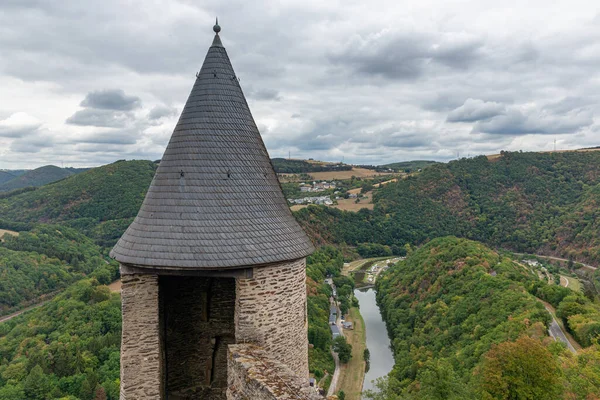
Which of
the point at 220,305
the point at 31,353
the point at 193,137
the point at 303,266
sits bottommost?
the point at 31,353

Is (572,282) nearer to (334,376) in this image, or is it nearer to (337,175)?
(334,376)

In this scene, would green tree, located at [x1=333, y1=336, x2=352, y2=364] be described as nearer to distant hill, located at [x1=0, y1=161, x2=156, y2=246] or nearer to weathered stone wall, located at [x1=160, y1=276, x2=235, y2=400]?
weathered stone wall, located at [x1=160, y1=276, x2=235, y2=400]

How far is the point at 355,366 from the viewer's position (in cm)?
4538

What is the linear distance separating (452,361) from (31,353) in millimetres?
43833

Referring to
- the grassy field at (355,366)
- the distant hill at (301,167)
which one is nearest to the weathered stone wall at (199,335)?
the grassy field at (355,366)

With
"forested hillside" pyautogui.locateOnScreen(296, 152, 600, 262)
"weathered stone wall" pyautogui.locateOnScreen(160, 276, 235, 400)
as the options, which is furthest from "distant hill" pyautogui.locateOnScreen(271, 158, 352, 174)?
"weathered stone wall" pyautogui.locateOnScreen(160, 276, 235, 400)

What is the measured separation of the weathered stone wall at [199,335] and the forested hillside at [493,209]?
73162mm

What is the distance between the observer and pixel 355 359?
155ft

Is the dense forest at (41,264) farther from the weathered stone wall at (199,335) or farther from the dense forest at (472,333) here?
the weathered stone wall at (199,335)

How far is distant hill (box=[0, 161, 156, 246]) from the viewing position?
8886 cm

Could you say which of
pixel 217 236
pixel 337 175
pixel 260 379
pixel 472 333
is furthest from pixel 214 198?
pixel 337 175

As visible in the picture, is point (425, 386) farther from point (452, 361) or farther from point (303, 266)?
point (303, 266)

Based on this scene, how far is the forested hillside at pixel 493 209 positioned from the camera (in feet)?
296

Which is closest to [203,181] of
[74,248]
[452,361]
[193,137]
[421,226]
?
[193,137]
